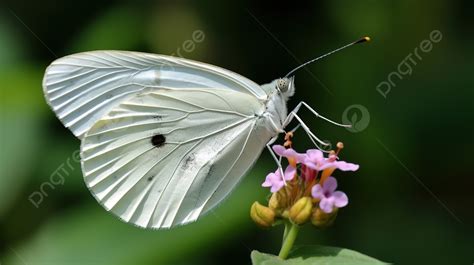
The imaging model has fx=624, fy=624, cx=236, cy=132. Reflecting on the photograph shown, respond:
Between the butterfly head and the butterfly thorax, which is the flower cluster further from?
the butterfly head

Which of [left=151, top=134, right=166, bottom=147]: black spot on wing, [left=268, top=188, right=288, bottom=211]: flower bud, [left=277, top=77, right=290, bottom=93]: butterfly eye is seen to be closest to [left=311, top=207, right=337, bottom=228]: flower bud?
[left=268, top=188, right=288, bottom=211]: flower bud

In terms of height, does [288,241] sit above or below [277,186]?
below

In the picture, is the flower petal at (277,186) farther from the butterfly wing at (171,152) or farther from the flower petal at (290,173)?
the butterfly wing at (171,152)

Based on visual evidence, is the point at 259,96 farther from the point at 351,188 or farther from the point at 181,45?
the point at 181,45

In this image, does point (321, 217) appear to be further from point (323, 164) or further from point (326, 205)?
point (323, 164)

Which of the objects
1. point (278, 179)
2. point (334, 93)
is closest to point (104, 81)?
point (278, 179)

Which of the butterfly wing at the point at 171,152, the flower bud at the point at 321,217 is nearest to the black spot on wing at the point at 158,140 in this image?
the butterfly wing at the point at 171,152
